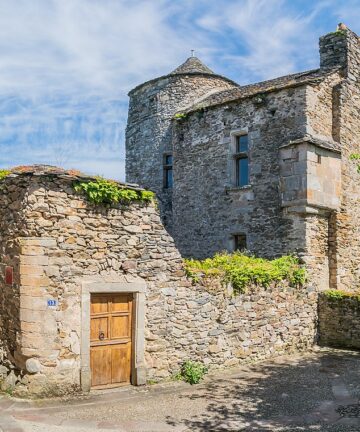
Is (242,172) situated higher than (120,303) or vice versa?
(242,172)

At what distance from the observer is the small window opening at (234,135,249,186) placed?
14812mm

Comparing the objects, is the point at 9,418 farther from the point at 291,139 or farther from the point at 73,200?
the point at 291,139

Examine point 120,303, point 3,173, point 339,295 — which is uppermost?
point 3,173

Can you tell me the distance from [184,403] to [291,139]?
815 cm

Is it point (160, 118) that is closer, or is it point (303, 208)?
point (303, 208)

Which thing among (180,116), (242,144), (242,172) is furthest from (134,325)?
(180,116)

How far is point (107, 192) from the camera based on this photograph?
869cm

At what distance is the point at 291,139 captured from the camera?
530 inches

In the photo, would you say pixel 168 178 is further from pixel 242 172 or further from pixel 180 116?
pixel 242 172

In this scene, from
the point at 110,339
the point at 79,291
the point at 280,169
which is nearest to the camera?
the point at 79,291

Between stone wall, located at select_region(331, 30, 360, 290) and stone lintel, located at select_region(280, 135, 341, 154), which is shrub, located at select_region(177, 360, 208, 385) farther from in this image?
stone lintel, located at select_region(280, 135, 341, 154)

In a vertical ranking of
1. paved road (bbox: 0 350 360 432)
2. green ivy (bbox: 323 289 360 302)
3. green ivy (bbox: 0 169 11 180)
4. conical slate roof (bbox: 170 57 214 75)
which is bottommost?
paved road (bbox: 0 350 360 432)

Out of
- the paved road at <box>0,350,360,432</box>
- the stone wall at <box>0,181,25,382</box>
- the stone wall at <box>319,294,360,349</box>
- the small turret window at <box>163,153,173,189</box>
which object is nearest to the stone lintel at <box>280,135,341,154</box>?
the stone wall at <box>319,294,360,349</box>

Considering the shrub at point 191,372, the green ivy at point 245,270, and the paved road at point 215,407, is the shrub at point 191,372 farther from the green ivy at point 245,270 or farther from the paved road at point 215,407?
the green ivy at point 245,270
